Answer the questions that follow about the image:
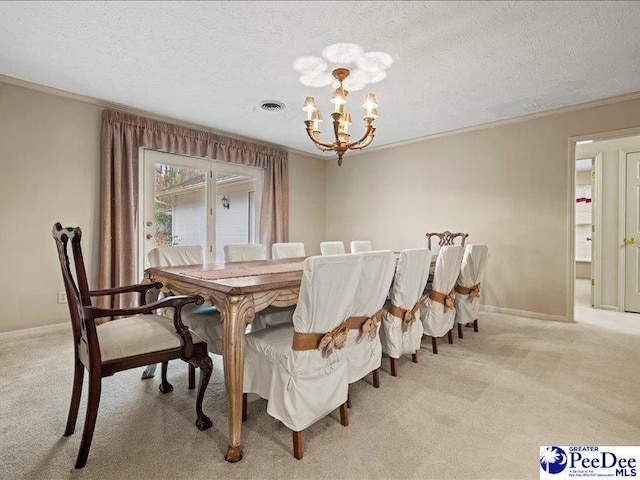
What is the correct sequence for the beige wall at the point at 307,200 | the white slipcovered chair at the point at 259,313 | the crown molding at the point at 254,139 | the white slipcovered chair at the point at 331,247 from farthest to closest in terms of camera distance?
the beige wall at the point at 307,200, the white slipcovered chair at the point at 331,247, the crown molding at the point at 254,139, the white slipcovered chair at the point at 259,313

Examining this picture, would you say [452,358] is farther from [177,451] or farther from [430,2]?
[430,2]

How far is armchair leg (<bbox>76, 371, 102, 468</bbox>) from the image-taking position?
1366 millimetres

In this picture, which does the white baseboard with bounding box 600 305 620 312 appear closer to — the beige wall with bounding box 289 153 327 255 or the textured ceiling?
the textured ceiling

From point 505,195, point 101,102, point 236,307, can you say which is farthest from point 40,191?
Answer: point 505,195

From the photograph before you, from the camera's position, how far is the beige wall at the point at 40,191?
2.94 m

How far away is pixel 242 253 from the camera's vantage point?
10.0 feet

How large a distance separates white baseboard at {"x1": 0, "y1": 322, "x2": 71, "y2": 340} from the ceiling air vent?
3041mm

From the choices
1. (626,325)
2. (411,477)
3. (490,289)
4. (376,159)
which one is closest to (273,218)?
(376,159)

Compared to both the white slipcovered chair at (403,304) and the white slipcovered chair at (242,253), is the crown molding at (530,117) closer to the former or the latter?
the white slipcovered chair at (403,304)

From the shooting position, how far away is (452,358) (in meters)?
2.58

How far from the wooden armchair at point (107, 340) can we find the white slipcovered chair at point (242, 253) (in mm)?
1209

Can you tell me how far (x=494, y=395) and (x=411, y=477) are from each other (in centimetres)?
96

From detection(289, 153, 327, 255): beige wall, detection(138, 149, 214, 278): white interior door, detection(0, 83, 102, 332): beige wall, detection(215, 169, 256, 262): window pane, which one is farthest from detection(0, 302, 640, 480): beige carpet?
detection(289, 153, 327, 255): beige wall

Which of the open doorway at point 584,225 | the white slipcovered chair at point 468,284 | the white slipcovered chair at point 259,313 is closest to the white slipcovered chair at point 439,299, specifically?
the white slipcovered chair at point 468,284
